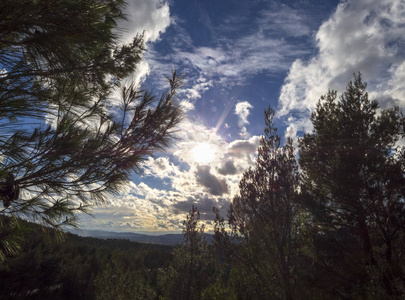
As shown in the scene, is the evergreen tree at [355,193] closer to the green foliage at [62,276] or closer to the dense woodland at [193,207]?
the dense woodland at [193,207]

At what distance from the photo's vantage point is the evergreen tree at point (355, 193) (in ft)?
26.6

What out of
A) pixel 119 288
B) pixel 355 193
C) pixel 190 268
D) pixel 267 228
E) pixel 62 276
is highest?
pixel 355 193

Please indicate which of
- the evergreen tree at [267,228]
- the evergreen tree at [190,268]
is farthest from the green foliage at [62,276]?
the evergreen tree at [267,228]

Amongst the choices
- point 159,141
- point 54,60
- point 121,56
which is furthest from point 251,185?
point 54,60

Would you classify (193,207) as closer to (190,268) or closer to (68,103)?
(190,268)

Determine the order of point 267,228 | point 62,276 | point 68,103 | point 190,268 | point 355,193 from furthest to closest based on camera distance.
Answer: point 62,276 → point 190,268 → point 355,193 → point 267,228 → point 68,103

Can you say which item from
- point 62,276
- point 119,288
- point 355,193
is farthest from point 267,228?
point 62,276

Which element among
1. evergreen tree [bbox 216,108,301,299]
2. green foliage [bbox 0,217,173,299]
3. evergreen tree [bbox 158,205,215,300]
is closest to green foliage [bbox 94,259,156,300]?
green foliage [bbox 0,217,173,299]

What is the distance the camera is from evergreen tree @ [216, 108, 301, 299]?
5770 mm

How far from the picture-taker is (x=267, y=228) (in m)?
6.07

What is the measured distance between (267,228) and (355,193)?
194 inches

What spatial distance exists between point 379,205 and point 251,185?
5673mm

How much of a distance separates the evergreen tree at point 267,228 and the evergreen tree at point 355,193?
3675 millimetres

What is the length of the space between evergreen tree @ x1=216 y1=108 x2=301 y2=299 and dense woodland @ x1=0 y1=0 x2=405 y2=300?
0.11 ft
